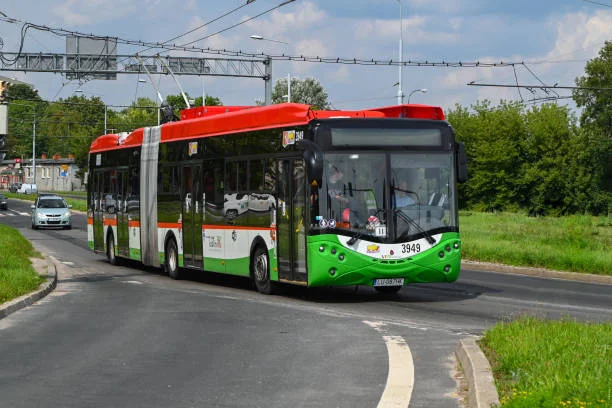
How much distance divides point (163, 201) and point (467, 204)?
68.0m

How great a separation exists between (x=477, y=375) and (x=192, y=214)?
48.5 feet

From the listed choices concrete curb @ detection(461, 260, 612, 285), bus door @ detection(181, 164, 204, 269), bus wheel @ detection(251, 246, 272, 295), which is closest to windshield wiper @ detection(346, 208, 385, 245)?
bus wheel @ detection(251, 246, 272, 295)

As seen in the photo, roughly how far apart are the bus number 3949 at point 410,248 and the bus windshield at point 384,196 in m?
0.13

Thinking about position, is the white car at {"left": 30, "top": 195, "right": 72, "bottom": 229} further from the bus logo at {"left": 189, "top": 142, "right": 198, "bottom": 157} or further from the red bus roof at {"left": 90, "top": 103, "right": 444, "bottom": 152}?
the bus logo at {"left": 189, "top": 142, "right": 198, "bottom": 157}

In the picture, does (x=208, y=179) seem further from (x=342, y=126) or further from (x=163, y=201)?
(x=342, y=126)

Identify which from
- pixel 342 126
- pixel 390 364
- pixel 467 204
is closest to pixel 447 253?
pixel 342 126

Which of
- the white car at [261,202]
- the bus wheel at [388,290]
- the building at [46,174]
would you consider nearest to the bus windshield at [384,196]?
the white car at [261,202]

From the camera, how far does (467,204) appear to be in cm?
9150

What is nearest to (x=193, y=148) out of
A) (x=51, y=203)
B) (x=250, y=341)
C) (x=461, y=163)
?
(x=461, y=163)

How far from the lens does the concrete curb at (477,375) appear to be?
815 centimetres

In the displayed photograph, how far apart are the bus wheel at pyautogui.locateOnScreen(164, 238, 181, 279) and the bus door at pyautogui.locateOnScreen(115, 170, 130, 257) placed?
3301mm

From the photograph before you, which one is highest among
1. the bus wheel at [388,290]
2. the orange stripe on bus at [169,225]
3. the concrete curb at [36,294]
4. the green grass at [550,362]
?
the orange stripe on bus at [169,225]

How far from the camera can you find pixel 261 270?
2002 centimetres

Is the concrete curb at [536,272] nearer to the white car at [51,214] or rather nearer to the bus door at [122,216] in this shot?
the bus door at [122,216]
